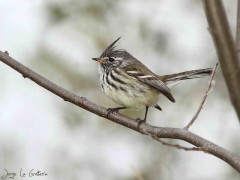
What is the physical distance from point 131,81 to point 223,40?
3.81 metres

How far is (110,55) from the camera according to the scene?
692 centimetres

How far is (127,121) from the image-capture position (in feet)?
16.2

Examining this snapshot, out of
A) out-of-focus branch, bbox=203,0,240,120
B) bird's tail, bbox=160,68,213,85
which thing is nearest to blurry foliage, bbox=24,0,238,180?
bird's tail, bbox=160,68,213,85

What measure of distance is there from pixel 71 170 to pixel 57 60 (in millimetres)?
2378

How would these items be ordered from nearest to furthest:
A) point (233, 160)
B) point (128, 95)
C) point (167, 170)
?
point (233, 160) → point (128, 95) → point (167, 170)

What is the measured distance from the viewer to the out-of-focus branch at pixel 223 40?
8.38 feet

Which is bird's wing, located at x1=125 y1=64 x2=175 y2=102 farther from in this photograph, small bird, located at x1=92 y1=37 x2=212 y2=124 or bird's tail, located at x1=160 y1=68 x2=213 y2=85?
bird's tail, located at x1=160 y1=68 x2=213 y2=85

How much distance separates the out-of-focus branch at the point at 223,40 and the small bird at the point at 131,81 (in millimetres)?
3318

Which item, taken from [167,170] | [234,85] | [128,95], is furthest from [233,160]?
[167,170]

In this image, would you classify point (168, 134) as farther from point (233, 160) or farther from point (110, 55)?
point (110, 55)

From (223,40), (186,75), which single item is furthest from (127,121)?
(223,40)

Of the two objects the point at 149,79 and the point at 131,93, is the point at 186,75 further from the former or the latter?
the point at 131,93

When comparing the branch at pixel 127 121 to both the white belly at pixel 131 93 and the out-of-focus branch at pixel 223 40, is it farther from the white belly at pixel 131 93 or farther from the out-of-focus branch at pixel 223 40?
the white belly at pixel 131 93

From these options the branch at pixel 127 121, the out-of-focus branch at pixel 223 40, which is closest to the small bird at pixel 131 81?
the branch at pixel 127 121
